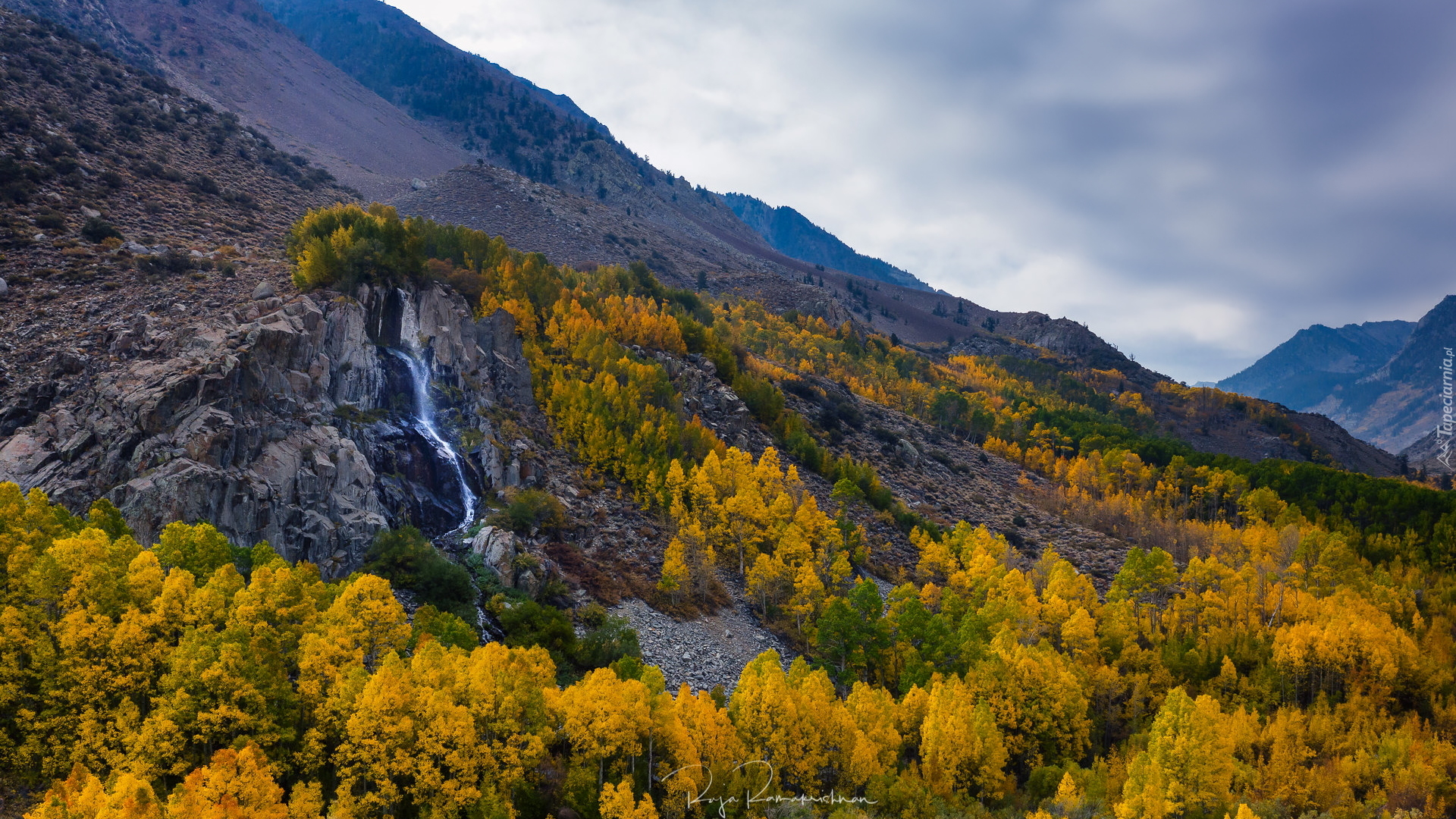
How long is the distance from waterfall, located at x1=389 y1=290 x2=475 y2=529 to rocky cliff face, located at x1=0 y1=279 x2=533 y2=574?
0.96 ft

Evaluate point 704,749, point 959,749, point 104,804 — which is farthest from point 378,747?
point 959,749

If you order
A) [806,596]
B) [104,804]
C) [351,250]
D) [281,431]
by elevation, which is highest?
[351,250]

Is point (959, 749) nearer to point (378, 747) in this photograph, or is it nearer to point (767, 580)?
point (767, 580)

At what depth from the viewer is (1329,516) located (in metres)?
90.0

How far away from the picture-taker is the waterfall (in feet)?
181

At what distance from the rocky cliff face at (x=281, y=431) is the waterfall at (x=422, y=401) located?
0.96ft

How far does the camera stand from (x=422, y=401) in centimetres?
5928

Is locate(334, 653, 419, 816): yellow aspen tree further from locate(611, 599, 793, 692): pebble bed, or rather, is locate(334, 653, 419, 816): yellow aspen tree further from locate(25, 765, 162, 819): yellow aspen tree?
locate(611, 599, 793, 692): pebble bed

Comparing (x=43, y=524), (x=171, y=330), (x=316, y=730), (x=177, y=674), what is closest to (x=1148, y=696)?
(x=316, y=730)

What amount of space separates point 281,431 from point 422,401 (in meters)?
14.5

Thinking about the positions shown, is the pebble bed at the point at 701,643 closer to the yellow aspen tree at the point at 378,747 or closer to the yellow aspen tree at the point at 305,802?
the yellow aspen tree at the point at 378,747

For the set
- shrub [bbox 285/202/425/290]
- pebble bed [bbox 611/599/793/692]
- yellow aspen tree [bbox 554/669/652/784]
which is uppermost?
shrub [bbox 285/202/425/290]

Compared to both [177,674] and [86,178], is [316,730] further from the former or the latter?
[86,178]
